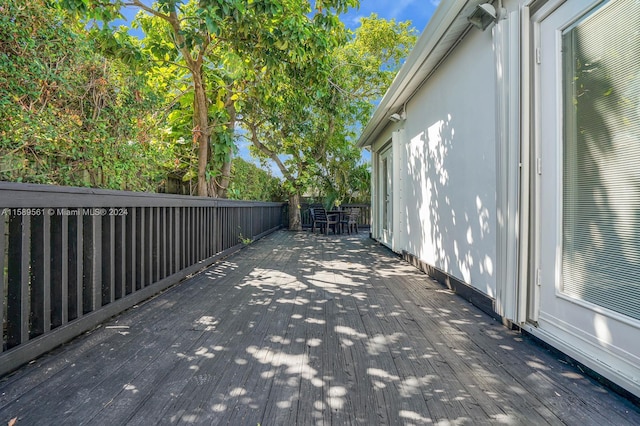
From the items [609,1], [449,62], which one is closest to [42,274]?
[609,1]

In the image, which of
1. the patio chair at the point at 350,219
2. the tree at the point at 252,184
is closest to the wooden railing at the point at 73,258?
the tree at the point at 252,184

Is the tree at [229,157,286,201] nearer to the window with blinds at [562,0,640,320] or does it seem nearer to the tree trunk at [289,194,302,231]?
the tree trunk at [289,194,302,231]

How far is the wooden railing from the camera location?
1.60 metres

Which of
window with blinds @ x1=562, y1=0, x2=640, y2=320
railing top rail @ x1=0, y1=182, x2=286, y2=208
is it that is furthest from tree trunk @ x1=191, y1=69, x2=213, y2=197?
window with blinds @ x1=562, y1=0, x2=640, y2=320

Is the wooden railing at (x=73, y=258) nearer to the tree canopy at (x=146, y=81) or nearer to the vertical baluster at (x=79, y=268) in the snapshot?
the vertical baluster at (x=79, y=268)

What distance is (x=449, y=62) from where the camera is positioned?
346cm

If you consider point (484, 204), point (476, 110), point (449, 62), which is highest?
point (449, 62)

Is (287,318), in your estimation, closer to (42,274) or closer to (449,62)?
(42,274)

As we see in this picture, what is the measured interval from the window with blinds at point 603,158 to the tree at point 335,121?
677 centimetres

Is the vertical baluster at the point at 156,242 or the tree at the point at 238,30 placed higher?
the tree at the point at 238,30

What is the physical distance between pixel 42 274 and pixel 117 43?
10.9 feet

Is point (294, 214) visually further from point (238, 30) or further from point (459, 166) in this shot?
point (459, 166)

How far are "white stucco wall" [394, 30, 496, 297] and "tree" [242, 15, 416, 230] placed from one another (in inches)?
177

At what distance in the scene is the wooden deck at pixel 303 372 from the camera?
1309 millimetres
